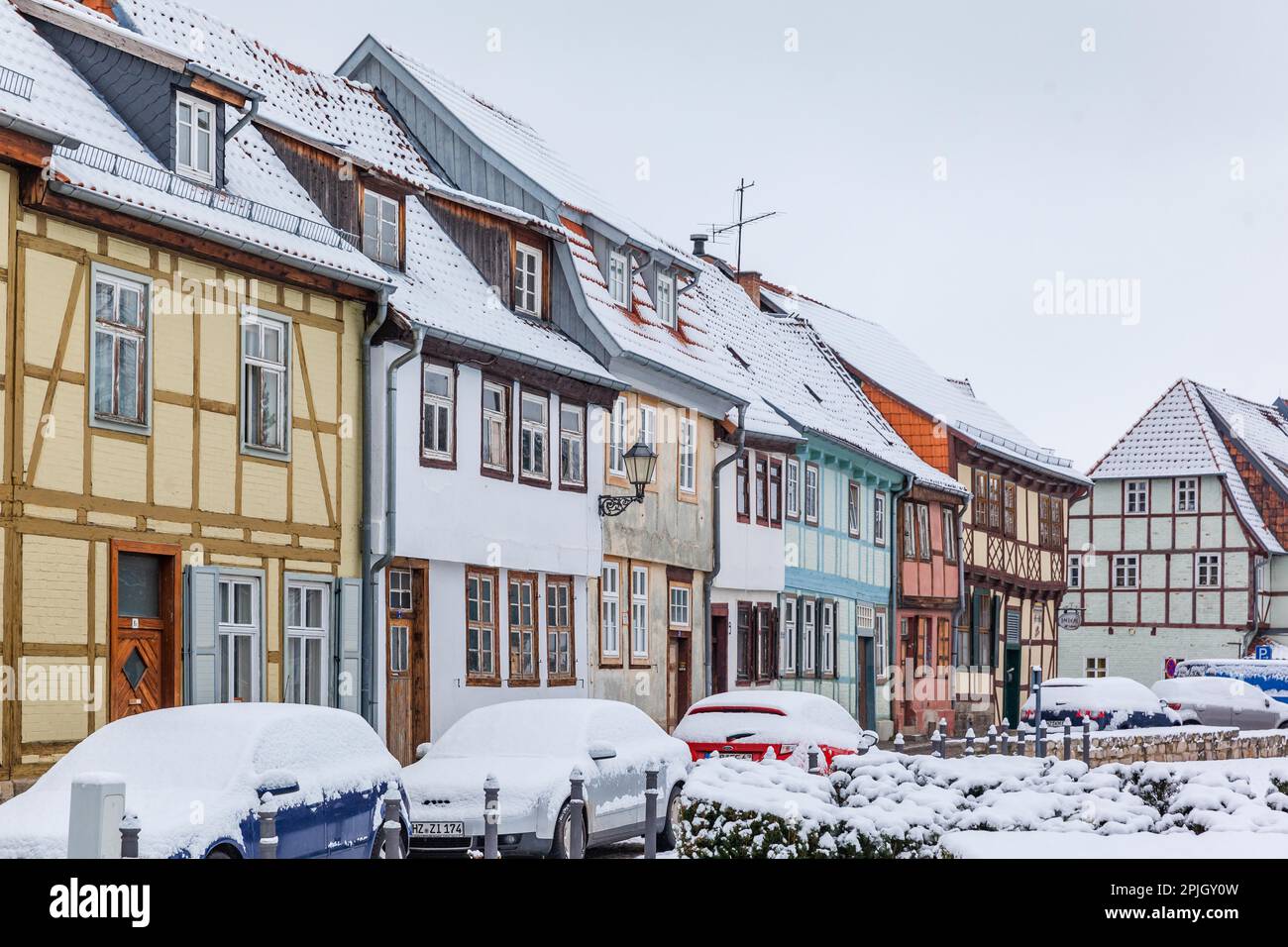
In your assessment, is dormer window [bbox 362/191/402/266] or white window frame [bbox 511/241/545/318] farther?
white window frame [bbox 511/241/545/318]

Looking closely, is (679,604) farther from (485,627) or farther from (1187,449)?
(1187,449)

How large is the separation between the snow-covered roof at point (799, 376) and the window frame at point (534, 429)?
9.90 m

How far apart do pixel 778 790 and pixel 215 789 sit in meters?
3.43

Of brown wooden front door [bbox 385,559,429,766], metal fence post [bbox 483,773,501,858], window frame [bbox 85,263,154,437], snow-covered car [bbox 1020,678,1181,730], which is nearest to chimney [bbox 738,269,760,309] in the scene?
snow-covered car [bbox 1020,678,1181,730]

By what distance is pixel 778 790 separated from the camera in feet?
36.6

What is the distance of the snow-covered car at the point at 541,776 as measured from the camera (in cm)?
1534

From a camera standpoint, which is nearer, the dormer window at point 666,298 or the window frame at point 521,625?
the window frame at point 521,625

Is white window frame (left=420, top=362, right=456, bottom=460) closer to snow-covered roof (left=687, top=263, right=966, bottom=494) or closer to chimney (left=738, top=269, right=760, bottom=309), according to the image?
snow-covered roof (left=687, top=263, right=966, bottom=494)

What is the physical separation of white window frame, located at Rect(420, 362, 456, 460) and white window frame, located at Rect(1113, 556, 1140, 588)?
157 ft

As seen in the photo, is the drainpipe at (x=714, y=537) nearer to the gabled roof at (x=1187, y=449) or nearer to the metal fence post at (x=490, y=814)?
the metal fence post at (x=490, y=814)

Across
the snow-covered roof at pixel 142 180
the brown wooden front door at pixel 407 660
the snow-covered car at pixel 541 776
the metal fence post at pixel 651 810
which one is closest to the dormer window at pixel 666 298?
the brown wooden front door at pixel 407 660

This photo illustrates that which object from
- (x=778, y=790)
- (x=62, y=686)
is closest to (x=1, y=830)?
(x=778, y=790)

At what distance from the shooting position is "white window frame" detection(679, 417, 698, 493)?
99.8 ft
